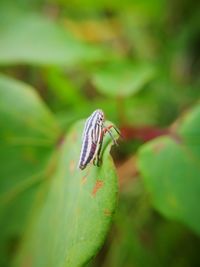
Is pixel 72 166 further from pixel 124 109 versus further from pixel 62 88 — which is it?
pixel 62 88

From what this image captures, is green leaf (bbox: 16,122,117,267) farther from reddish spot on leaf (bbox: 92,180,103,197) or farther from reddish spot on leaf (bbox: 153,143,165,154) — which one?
reddish spot on leaf (bbox: 153,143,165,154)

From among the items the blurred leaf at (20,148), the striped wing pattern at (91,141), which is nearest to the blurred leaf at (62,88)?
the blurred leaf at (20,148)

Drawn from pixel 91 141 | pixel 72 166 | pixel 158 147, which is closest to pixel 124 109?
pixel 158 147

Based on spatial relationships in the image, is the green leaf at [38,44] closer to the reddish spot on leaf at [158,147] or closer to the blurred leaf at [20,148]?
the blurred leaf at [20,148]

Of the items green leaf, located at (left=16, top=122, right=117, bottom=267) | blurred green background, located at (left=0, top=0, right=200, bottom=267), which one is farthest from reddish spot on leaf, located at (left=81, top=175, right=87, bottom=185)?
blurred green background, located at (left=0, top=0, right=200, bottom=267)

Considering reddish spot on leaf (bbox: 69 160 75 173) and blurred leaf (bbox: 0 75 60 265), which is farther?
blurred leaf (bbox: 0 75 60 265)

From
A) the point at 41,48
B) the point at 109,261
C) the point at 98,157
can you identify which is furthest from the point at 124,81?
the point at 98,157

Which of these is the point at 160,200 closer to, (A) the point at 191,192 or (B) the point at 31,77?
(A) the point at 191,192
